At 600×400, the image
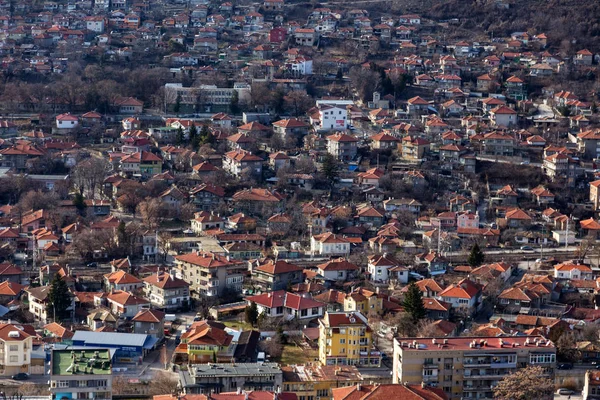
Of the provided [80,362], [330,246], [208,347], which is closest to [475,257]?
[330,246]

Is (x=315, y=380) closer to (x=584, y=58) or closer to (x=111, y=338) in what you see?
(x=111, y=338)

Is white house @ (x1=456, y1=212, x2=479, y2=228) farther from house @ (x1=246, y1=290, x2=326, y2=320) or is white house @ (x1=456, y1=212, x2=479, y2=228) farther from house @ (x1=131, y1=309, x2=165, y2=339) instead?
house @ (x1=131, y1=309, x2=165, y2=339)

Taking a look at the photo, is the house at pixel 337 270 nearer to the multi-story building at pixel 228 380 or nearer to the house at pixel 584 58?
the multi-story building at pixel 228 380

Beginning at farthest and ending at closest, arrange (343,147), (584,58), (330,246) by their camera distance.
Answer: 1. (584,58)
2. (343,147)
3. (330,246)

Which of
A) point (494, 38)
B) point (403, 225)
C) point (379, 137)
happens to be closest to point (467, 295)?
point (403, 225)

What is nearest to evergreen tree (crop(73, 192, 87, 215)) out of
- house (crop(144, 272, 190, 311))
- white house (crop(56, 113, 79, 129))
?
house (crop(144, 272, 190, 311))
